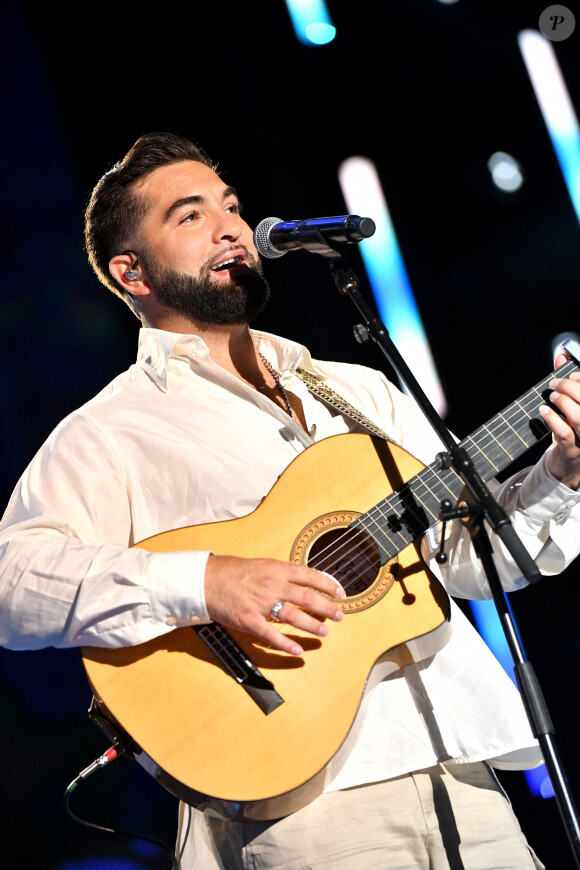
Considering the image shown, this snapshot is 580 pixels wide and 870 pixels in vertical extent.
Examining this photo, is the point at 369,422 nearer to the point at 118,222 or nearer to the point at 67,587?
the point at 67,587

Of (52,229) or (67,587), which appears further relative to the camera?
(52,229)

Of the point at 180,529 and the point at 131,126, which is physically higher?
the point at 131,126

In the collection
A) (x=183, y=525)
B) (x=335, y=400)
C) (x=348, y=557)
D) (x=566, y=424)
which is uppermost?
(x=335, y=400)

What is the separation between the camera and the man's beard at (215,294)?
267 centimetres

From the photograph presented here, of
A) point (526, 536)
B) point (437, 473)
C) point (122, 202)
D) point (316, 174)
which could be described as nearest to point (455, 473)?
point (437, 473)

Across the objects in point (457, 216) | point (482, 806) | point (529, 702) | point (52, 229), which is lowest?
point (482, 806)

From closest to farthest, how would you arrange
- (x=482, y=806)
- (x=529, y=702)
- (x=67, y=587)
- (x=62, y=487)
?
(x=529, y=702), (x=67, y=587), (x=482, y=806), (x=62, y=487)

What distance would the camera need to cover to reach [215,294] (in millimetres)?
2664

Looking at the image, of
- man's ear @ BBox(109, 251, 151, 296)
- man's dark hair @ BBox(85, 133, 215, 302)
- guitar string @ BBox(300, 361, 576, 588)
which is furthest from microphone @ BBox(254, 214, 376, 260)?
man's dark hair @ BBox(85, 133, 215, 302)

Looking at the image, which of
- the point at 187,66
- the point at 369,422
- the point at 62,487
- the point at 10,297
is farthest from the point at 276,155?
the point at 62,487

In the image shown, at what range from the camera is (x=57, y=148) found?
11.6ft

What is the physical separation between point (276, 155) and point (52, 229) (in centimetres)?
120

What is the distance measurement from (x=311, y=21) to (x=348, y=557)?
2.96 metres

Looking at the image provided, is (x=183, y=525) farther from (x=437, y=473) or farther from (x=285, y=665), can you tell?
(x=437, y=473)
